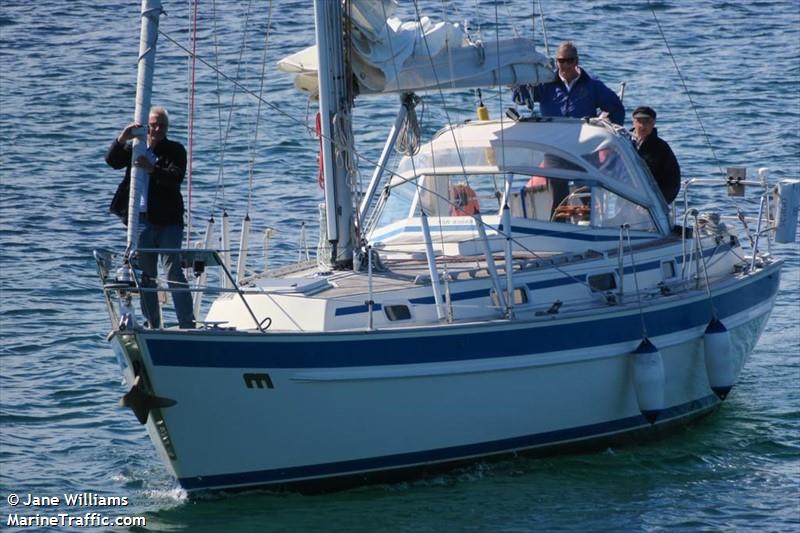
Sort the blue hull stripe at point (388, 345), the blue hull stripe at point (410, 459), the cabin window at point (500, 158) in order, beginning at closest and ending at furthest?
the blue hull stripe at point (388, 345)
the blue hull stripe at point (410, 459)
the cabin window at point (500, 158)

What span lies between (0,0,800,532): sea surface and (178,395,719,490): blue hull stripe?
20 centimetres

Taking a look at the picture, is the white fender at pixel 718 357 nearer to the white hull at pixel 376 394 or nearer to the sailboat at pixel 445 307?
the sailboat at pixel 445 307

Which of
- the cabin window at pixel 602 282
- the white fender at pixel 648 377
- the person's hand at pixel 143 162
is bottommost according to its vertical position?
the white fender at pixel 648 377

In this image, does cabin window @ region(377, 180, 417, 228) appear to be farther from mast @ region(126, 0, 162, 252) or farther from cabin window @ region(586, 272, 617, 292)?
mast @ region(126, 0, 162, 252)

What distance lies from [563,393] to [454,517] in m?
1.68

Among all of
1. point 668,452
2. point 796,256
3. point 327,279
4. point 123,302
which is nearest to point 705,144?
point 796,256

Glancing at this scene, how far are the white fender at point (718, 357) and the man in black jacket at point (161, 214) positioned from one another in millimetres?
5073

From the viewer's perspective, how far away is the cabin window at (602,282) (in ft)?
46.7

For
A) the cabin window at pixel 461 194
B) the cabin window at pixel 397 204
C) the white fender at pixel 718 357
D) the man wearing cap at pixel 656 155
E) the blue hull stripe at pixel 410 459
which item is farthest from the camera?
the man wearing cap at pixel 656 155

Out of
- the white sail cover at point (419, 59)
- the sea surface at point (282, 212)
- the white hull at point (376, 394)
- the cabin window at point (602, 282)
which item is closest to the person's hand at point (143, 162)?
the white hull at point (376, 394)

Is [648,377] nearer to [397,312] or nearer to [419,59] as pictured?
[397,312]

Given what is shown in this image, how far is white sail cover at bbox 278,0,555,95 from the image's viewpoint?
1384 cm

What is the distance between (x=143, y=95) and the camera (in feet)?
38.3

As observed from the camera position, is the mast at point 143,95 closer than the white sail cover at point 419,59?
Yes
